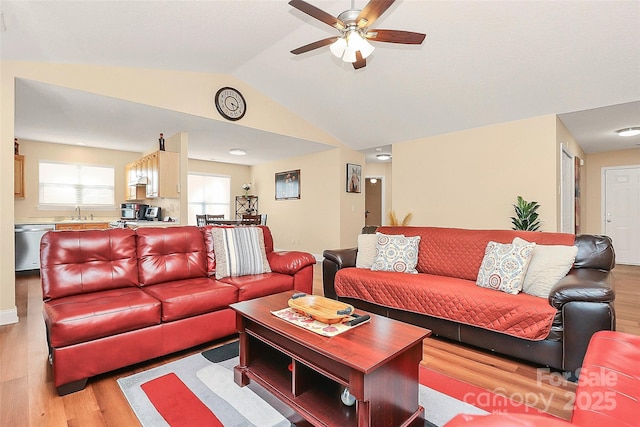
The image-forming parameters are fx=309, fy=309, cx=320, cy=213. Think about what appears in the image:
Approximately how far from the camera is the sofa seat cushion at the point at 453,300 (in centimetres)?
205

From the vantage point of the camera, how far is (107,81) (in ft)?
11.9

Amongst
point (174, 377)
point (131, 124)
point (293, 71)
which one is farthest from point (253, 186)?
point (174, 377)

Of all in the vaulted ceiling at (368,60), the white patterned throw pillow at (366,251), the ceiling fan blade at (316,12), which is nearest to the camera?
the ceiling fan blade at (316,12)

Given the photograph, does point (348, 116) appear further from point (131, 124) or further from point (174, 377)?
point (174, 377)

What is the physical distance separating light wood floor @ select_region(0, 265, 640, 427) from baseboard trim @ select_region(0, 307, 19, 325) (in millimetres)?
88

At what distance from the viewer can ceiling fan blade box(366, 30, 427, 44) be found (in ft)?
7.62

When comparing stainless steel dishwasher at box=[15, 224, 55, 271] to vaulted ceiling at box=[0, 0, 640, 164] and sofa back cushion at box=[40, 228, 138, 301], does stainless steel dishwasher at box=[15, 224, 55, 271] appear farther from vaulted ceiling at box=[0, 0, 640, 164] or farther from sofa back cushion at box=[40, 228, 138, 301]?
sofa back cushion at box=[40, 228, 138, 301]

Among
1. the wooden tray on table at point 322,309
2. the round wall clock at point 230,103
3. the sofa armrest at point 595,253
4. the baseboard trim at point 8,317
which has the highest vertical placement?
the round wall clock at point 230,103

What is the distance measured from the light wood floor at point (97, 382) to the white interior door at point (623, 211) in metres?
4.65

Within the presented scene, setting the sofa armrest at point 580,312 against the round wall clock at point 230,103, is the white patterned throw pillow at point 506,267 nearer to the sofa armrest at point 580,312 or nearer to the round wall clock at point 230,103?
the sofa armrest at point 580,312

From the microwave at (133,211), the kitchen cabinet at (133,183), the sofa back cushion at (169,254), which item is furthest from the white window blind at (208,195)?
the sofa back cushion at (169,254)

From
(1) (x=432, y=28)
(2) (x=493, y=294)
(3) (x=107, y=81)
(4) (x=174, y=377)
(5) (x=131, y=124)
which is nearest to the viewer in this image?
(4) (x=174, y=377)

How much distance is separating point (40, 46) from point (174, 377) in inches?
127

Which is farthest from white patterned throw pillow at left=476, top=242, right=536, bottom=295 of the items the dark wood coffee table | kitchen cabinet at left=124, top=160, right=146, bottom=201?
kitchen cabinet at left=124, top=160, right=146, bottom=201
